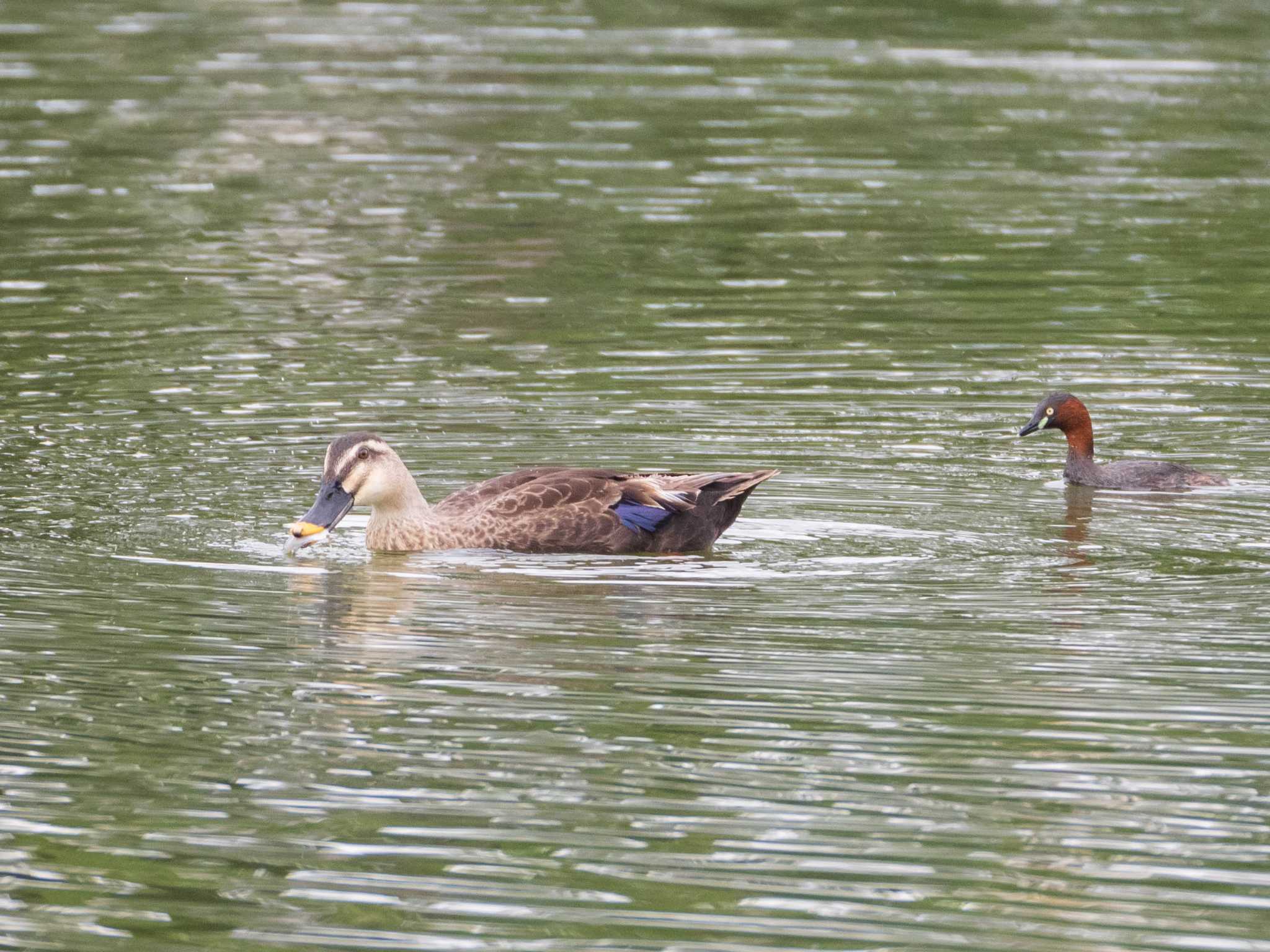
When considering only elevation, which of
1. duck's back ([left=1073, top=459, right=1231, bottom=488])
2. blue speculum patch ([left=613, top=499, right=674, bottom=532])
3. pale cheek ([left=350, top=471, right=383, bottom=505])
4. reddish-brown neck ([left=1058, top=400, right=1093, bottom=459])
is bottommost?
duck's back ([left=1073, top=459, right=1231, bottom=488])

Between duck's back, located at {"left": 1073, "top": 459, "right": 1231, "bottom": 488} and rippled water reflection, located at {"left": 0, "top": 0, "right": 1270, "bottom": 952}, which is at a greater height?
rippled water reflection, located at {"left": 0, "top": 0, "right": 1270, "bottom": 952}

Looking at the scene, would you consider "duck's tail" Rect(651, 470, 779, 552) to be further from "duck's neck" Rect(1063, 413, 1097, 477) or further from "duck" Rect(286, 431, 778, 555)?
"duck's neck" Rect(1063, 413, 1097, 477)

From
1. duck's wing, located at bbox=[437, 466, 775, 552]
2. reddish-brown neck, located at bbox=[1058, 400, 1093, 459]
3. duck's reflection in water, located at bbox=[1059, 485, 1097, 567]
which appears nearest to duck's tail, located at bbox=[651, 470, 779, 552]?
duck's wing, located at bbox=[437, 466, 775, 552]

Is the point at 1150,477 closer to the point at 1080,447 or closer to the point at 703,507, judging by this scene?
the point at 1080,447

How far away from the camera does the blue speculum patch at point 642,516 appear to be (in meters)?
12.0

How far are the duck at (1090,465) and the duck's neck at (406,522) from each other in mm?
3844

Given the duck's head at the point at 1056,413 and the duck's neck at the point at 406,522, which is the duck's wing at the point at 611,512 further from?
the duck's head at the point at 1056,413

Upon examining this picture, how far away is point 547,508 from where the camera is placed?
12102 millimetres

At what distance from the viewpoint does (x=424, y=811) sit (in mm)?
8023

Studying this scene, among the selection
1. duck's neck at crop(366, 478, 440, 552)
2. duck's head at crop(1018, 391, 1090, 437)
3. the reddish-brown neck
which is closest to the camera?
duck's neck at crop(366, 478, 440, 552)

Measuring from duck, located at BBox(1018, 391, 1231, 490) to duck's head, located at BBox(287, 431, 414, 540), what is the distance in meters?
3.97

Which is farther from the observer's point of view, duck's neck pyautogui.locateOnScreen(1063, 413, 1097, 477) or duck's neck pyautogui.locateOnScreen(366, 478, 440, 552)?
duck's neck pyautogui.locateOnScreen(1063, 413, 1097, 477)

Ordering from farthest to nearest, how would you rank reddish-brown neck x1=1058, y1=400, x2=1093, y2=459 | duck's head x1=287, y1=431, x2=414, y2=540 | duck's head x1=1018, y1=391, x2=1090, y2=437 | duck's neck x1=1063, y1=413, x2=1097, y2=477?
duck's head x1=1018, y1=391, x2=1090, y2=437 → reddish-brown neck x1=1058, y1=400, x2=1093, y2=459 → duck's neck x1=1063, y1=413, x2=1097, y2=477 → duck's head x1=287, y1=431, x2=414, y2=540

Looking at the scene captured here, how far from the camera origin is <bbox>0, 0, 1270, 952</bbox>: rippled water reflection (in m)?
7.57
